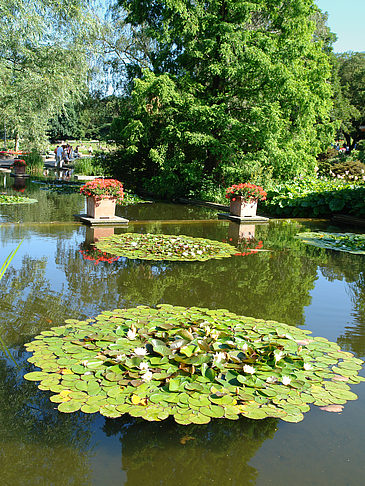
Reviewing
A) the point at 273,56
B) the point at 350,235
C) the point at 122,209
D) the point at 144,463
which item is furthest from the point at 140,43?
the point at 144,463

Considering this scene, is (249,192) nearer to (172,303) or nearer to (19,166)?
(172,303)

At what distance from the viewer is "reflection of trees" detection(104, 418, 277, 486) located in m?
2.84

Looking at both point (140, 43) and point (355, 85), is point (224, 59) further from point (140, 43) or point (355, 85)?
point (355, 85)

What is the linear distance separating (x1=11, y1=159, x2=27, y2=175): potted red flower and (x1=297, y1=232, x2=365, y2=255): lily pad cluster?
19.9 meters

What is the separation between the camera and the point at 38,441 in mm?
3082

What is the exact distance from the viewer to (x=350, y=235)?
12.4 m

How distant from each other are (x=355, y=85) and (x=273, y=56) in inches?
1403

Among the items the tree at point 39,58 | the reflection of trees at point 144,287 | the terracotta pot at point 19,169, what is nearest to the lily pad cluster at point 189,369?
the reflection of trees at point 144,287

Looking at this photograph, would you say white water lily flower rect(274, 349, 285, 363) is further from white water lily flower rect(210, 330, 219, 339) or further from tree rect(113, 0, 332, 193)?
tree rect(113, 0, 332, 193)

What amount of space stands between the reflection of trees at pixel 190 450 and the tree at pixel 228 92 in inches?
653

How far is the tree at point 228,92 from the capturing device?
754 inches

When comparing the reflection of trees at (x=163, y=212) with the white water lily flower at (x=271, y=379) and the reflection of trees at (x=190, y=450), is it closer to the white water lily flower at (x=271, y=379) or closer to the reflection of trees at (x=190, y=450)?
the white water lily flower at (x=271, y=379)

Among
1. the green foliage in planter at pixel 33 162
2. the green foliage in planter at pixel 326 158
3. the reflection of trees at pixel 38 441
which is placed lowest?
the reflection of trees at pixel 38 441

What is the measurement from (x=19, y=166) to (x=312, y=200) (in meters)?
18.1
